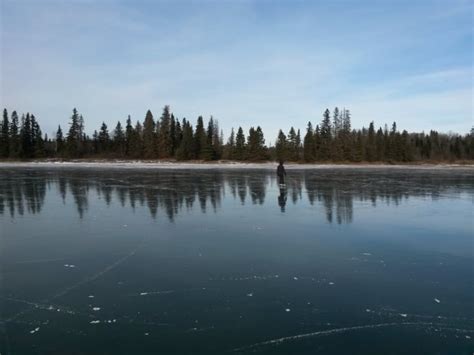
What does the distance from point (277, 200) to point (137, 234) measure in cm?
772

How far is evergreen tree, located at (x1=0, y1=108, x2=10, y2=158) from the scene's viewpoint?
75.1m

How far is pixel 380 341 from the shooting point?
4176 mm

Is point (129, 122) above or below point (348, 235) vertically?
above

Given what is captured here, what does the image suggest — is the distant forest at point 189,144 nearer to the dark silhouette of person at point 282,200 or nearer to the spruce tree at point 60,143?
the spruce tree at point 60,143

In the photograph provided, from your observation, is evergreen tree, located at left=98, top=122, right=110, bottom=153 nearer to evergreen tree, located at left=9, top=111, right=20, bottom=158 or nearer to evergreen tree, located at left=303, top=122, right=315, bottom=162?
evergreen tree, located at left=9, top=111, right=20, bottom=158

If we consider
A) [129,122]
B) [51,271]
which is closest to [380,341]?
[51,271]

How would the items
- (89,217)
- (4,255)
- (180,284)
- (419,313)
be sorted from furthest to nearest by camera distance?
(89,217), (4,255), (180,284), (419,313)

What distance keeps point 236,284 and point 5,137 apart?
86259mm

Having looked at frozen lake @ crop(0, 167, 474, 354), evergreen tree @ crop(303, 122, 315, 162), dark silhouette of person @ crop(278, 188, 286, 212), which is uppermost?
evergreen tree @ crop(303, 122, 315, 162)

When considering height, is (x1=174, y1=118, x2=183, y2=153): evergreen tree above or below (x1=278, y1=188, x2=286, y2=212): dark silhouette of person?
above

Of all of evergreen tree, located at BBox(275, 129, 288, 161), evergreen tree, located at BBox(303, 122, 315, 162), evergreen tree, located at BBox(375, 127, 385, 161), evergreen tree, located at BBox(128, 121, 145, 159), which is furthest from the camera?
evergreen tree, located at BBox(375, 127, 385, 161)

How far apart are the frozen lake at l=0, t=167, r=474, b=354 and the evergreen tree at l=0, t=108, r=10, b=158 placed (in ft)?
243

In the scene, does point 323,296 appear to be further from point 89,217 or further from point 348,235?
point 89,217

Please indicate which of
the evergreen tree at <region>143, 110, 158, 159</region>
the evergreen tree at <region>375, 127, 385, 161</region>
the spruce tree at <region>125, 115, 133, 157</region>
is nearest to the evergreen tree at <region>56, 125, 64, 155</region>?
the spruce tree at <region>125, 115, 133, 157</region>
